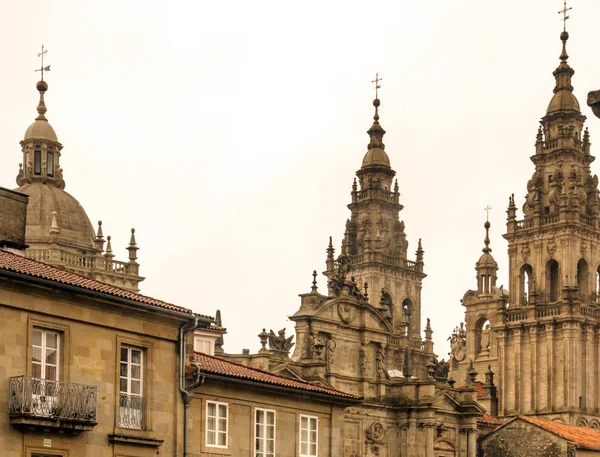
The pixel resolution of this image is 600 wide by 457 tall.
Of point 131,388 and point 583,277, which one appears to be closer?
point 131,388

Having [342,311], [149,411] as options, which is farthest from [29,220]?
[149,411]

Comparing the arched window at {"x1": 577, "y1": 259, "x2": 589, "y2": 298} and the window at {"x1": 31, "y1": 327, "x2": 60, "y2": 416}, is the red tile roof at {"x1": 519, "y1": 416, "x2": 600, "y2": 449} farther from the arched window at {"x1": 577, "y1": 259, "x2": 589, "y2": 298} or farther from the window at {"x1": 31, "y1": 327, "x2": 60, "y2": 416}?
the window at {"x1": 31, "y1": 327, "x2": 60, "y2": 416}

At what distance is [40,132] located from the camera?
87875 mm

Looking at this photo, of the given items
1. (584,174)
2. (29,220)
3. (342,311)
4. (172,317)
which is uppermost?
(584,174)

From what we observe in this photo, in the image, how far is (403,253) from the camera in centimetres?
11356

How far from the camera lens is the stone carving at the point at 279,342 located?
75750 mm

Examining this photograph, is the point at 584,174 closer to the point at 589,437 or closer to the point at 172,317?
the point at 589,437

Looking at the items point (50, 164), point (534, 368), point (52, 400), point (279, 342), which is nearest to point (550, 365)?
point (534, 368)

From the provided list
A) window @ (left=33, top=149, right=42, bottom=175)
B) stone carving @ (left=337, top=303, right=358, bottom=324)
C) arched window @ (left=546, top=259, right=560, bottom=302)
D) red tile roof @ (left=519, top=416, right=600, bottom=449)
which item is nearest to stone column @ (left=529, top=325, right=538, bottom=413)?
arched window @ (left=546, top=259, right=560, bottom=302)

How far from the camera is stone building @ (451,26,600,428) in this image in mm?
103125

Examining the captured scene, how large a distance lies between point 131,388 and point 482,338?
9540cm

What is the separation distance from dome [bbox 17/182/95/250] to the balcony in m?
49.2

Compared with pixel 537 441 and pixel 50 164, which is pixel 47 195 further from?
pixel 537 441

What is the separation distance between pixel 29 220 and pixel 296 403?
44.0 meters
